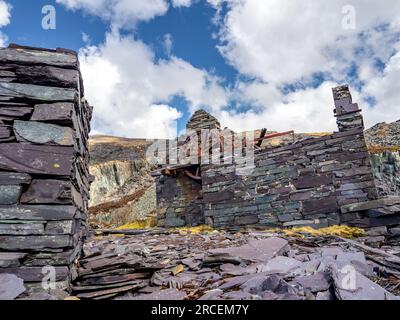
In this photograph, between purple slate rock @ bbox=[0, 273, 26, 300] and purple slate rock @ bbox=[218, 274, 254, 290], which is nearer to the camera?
purple slate rock @ bbox=[0, 273, 26, 300]

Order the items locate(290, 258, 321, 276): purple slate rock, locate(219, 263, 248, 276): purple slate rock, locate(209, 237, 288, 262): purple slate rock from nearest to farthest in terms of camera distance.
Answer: locate(290, 258, 321, 276): purple slate rock < locate(219, 263, 248, 276): purple slate rock < locate(209, 237, 288, 262): purple slate rock

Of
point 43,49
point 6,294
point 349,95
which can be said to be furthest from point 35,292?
point 349,95

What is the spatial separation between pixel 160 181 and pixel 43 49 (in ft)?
Result: 34.4

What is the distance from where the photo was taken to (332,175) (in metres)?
9.99

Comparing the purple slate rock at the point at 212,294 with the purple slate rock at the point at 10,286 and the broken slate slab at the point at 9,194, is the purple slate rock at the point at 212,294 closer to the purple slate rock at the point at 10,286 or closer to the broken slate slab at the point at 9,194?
the purple slate rock at the point at 10,286

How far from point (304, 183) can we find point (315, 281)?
25.2 ft

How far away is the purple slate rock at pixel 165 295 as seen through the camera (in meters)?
3.18

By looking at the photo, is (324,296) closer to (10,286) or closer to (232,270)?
(232,270)

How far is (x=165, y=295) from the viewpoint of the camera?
3.25 metres

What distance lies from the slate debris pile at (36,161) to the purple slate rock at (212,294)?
5.43ft

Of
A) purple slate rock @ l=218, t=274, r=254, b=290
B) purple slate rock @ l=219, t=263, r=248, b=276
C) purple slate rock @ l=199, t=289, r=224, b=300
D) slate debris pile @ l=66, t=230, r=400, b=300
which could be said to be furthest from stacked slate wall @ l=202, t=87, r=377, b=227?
purple slate rock @ l=199, t=289, r=224, b=300

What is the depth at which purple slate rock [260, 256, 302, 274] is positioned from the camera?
12.2 ft

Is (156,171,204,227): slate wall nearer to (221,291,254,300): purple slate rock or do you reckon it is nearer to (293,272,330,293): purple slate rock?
(293,272,330,293): purple slate rock

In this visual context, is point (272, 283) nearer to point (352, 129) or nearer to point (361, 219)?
point (361, 219)
